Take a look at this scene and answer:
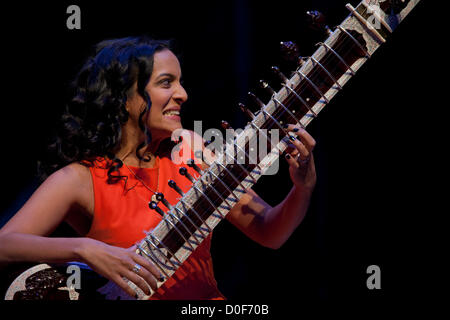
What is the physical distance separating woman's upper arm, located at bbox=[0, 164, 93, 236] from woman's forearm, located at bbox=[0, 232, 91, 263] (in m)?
0.05

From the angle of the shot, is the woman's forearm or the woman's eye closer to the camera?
the woman's forearm

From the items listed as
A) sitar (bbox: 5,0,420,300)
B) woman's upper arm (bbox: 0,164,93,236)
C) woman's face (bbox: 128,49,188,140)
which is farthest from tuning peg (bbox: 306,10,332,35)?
woman's upper arm (bbox: 0,164,93,236)

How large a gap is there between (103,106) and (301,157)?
3.10 ft

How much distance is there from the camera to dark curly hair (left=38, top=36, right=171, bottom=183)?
6.40 ft

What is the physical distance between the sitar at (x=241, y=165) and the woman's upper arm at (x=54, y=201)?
17 centimetres

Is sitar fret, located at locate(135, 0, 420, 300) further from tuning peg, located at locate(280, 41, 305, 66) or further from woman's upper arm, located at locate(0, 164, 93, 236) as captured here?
woman's upper arm, located at locate(0, 164, 93, 236)

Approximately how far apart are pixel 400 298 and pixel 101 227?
1.60 m

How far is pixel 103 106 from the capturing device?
199cm

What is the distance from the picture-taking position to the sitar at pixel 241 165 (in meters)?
1.53

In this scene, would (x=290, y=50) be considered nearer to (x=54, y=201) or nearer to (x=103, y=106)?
(x=103, y=106)

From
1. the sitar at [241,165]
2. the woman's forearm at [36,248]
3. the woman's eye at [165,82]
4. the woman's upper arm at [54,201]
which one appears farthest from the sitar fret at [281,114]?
the woman's eye at [165,82]

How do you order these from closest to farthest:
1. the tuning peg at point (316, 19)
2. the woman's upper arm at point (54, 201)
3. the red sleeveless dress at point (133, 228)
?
1. the tuning peg at point (316, 19)
2. the woman's upper arm at point (54, 201)
3. the red sleeveless dress at point (133, 228)

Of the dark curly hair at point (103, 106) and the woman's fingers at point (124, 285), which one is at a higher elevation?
the dark curly hair at point (103, 106)

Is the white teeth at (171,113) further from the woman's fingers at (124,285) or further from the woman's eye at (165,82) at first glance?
the woman's fingers at (124,285)
